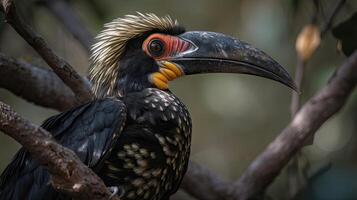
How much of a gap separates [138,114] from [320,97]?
4.48 ft

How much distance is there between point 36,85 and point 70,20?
1.09 metres

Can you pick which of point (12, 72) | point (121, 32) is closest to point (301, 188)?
point (121, 32)

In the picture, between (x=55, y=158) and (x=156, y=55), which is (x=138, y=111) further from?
(x=55, y=158)

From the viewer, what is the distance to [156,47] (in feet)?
14.7

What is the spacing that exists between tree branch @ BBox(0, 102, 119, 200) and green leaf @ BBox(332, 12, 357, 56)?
6.08 feet

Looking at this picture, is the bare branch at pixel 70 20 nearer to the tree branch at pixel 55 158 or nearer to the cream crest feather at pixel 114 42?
the cream crest feather at pixel 114 42

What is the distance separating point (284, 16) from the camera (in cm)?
605

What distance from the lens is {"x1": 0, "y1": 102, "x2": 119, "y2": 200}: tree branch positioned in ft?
9.65

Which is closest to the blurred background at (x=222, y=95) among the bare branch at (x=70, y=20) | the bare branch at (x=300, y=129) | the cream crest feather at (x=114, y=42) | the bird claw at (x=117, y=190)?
the bare branch at (x=70, y=20)

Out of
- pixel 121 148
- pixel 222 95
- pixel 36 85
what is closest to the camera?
pixel 121 148

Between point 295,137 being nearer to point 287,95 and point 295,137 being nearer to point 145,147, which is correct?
point 145,147

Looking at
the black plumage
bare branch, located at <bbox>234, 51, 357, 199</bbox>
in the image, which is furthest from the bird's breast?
bare branch, located at <bbox>234, 51, 357, 199</bbox>

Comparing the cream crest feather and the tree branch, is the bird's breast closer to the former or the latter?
the cream crest feather

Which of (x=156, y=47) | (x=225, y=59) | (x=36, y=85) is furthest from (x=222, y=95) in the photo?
(x=225, y=59)
